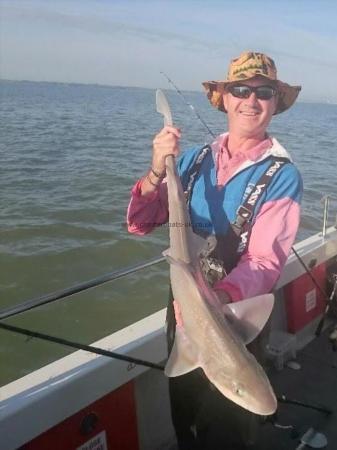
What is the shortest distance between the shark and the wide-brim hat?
839 millimetres

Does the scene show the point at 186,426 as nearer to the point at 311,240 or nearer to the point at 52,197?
the point at 311,240

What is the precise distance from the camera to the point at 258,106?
270 centimetres

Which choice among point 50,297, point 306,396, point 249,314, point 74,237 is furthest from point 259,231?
point 74,237

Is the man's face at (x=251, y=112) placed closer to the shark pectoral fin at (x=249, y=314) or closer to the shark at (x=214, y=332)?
the shark at (x=214, y=332)

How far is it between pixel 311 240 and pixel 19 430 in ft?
12.5

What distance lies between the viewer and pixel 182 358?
7.11 feet

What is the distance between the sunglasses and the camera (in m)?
2.70

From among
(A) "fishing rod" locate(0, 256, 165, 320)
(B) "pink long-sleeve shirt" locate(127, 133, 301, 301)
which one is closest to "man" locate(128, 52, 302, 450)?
(B) "pink long-sleeve shirt" locate(127, 133, 301, 301)

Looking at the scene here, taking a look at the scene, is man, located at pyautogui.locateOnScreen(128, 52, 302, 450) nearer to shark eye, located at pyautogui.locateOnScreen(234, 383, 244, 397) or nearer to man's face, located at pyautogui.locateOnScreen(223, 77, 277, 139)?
man's face, located at pyautogui.locateOnScreen(223, 77, 277, 139)

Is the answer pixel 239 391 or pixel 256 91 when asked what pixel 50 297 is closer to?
pixel 239 391

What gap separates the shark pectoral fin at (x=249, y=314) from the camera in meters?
2.18

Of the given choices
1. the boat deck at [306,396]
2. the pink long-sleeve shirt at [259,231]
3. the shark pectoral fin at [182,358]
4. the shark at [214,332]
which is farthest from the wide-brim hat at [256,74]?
the boat deck at [306,396]

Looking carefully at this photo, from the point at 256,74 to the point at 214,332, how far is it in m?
1.39

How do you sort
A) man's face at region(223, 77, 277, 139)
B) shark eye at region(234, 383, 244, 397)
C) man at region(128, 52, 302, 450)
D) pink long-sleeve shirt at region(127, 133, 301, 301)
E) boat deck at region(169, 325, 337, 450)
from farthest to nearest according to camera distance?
boat deck at region(169, 325, 337, 450)
man's face at region(223, 77, 277, 139)
man at region(128, 52, 302, 450)
pink long-sleeve shirt at region(127, 133, 301, 301)
shark eye at region(234, 383, 244, 397)
